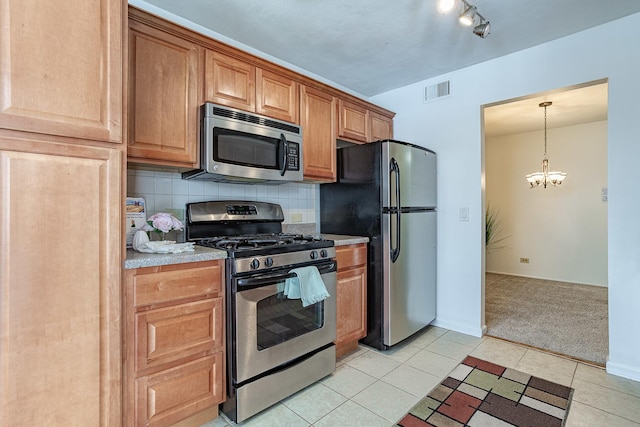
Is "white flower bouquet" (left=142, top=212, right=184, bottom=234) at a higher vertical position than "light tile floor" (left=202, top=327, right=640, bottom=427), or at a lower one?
higher

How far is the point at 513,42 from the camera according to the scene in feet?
8.13

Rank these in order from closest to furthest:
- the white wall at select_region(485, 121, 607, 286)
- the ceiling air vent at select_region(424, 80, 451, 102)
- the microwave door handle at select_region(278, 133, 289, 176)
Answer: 1. the microwave door handle at select_region(278, 133, 289, 176)
2. the ceiling air vent at select_region(424, 80, 451, 102)
3. the white wall at select_region(485, 121, 607, 286)

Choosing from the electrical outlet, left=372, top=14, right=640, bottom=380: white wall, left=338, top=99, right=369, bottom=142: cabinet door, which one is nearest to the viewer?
left=372, top=14, right=640, bottom=380: white wall

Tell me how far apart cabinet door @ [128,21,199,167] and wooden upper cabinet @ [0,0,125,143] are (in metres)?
0.33

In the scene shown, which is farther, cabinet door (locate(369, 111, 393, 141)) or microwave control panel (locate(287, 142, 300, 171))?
cabinet door (locate(369, 111, 393, 141))

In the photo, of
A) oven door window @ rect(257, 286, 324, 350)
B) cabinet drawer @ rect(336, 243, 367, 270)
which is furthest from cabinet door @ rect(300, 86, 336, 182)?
oven door window @ rect(257, 286, 324, 350)

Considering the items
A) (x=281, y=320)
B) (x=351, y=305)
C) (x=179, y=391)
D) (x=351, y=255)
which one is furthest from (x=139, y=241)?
(x=351, y=305)

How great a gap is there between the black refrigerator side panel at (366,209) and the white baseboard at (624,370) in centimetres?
159

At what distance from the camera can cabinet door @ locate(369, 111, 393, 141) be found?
10.4 ft

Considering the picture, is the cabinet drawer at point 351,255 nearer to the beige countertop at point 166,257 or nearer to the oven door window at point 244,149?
the oven door window at point 244,149

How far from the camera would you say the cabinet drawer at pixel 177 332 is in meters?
1.45

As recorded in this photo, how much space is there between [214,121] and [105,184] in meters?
0.78

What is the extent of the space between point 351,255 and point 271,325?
892 mm

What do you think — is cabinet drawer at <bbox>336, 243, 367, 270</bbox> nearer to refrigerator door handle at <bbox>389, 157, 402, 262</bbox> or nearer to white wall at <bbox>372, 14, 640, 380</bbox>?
refrigerator door handle at <bbox>389, 157, 402, 262</bbox>
